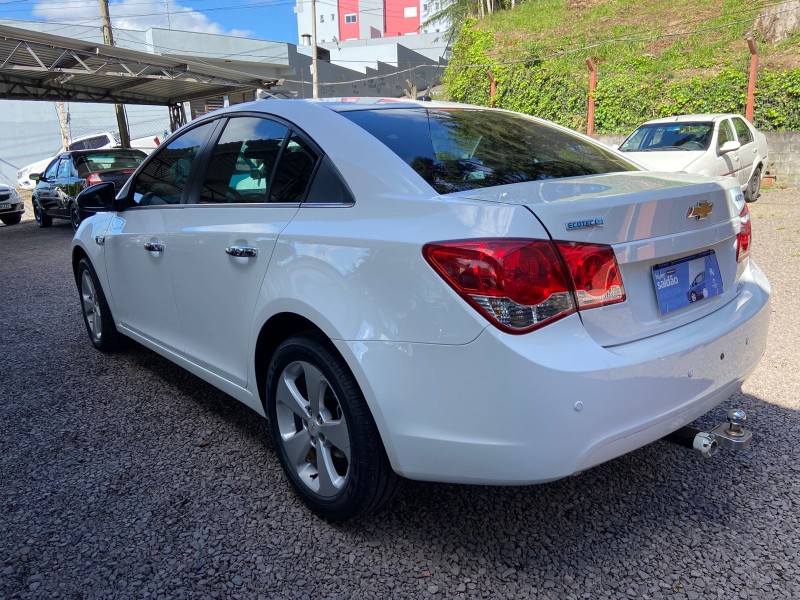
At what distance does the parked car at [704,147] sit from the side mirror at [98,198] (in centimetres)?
768

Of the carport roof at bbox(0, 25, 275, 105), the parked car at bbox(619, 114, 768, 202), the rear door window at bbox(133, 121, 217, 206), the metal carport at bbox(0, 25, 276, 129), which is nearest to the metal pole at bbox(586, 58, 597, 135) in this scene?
the parked car at bbox(619, 114, 768, 202)

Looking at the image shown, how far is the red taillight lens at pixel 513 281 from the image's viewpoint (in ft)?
6.12

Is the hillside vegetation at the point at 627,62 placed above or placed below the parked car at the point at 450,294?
above

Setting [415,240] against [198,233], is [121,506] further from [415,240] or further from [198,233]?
[415,240]

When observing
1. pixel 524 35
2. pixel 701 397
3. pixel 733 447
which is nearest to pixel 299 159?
pixel 701 397

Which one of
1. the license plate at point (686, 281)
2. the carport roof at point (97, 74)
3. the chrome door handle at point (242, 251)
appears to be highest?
the carport roof at point (97, 74)

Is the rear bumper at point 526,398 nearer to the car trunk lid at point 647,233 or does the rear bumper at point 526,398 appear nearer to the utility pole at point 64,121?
the car trunk lid at point 647,233

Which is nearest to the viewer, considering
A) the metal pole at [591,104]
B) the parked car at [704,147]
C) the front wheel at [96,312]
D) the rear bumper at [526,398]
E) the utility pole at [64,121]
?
the rear bumper at [526,398]

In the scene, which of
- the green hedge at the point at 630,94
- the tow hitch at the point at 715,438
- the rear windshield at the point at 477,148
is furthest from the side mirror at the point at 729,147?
the tow hitch at the point at 715,438

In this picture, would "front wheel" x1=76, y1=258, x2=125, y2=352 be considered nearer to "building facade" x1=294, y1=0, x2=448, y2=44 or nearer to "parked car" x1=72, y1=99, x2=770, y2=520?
"parked car" x1=72, y1=99, x2=770, y2=520

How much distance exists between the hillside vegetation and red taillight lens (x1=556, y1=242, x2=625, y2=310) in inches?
557

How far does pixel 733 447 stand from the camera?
2.25 metres

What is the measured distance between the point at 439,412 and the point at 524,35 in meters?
26.6

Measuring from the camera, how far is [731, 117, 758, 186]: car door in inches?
430
